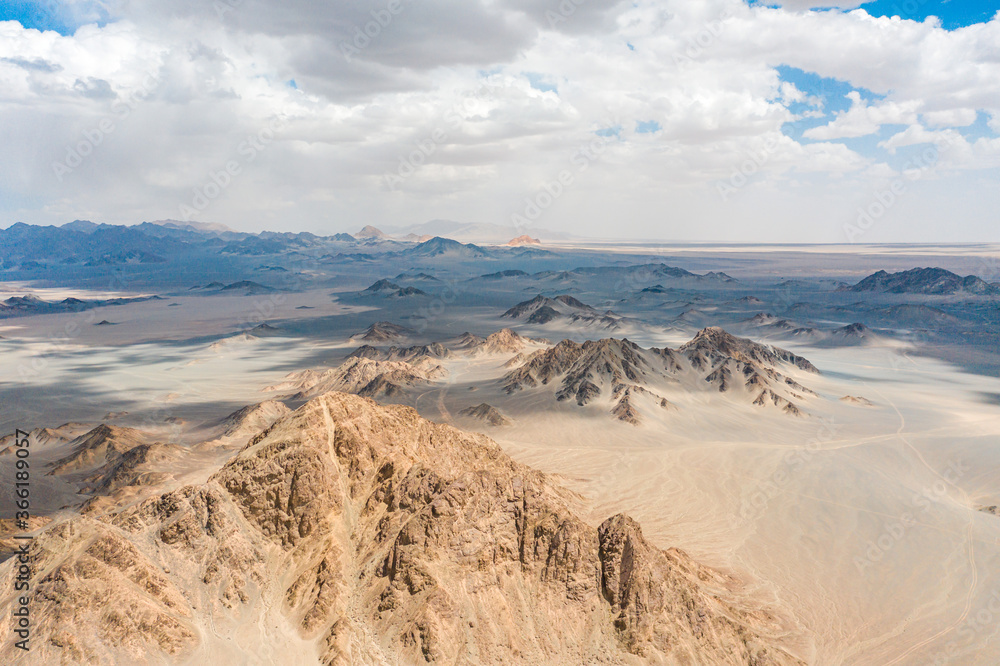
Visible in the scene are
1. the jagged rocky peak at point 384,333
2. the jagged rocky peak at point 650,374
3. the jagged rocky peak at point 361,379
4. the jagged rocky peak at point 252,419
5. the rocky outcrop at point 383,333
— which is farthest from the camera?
the jagged rocky peak at point 384,333

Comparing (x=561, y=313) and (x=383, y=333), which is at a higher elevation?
(x=561, y=313)

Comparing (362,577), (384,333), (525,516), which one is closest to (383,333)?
(384,333)

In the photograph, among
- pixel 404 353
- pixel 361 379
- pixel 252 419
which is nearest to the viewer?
pixel 252 419

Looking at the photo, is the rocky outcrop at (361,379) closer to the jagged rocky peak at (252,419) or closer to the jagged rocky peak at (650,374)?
the jagged rocky peak at (252,419)

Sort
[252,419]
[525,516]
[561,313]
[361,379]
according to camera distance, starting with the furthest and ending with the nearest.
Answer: [561,313] < [361,379] < [252,419] < [525,516]

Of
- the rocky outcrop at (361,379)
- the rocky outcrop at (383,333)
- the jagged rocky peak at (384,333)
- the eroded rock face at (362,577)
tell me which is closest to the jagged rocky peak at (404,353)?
the rocky outcrop at (361,379)

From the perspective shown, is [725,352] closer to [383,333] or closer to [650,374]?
[650,374]

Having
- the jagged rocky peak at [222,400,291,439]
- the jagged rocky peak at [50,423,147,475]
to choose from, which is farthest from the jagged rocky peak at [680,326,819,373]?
the jagged rocky peak at [50,423,147,475]

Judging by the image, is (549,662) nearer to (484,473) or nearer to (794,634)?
(484,473)

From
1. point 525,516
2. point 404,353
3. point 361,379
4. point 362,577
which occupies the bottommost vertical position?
point 361,379
